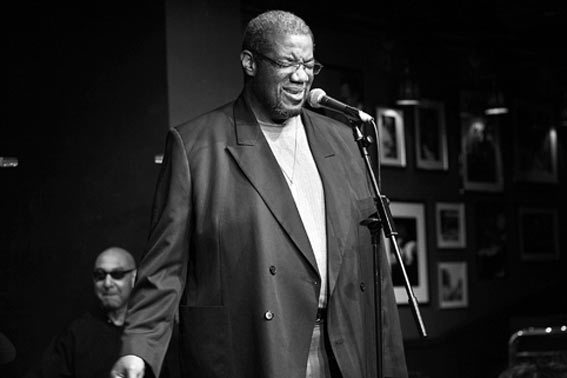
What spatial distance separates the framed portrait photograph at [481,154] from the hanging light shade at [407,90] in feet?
3.01

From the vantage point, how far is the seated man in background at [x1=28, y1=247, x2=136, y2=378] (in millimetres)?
5598

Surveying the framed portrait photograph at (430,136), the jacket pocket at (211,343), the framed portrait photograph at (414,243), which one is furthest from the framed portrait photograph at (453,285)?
the jacket pocket at (211,343)

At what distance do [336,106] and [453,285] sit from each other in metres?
5.59

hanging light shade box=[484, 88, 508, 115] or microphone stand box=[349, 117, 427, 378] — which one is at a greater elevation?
hanging light shade box=[484, 88, 508, 115]

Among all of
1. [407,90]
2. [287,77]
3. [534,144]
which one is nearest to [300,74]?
[287,77]

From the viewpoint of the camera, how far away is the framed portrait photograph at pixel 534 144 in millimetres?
9609

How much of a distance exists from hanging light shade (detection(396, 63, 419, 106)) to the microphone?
4.73 metres

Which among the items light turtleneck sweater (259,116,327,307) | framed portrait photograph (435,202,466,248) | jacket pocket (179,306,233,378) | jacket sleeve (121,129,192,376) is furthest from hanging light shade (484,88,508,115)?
jacket pocket (179,306,233,378)

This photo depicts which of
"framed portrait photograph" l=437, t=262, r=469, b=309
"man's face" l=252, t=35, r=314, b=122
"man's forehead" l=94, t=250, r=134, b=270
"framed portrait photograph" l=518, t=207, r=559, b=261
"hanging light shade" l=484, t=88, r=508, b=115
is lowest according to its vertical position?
"framed portrait photograph" l=437, t=262, r=469, b=309

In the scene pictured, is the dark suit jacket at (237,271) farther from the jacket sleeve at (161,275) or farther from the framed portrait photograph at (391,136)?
the framed portrait photograph at (391,136)

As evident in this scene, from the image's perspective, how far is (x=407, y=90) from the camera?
8.32 m

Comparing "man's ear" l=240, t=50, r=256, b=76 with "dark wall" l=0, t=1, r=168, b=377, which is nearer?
"man's ear" l=240, t=50, r=256, b=76

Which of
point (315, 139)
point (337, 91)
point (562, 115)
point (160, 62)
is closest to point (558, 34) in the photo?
point (562, 115)

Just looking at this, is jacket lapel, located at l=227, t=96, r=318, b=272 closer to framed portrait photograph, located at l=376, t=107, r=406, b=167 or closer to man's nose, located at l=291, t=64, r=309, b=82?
man's nose, located at l=291, t=64, r=309, b=82
